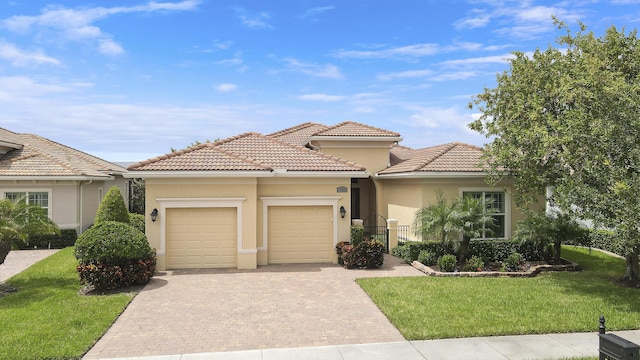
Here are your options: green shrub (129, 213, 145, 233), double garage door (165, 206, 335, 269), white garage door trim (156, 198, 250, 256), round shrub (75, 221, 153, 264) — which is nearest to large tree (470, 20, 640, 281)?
double garage door (165, 206, 335, 269)

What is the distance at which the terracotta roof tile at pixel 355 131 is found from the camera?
2166cm

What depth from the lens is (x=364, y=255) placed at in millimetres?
14875

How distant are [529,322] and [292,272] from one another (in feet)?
24.1

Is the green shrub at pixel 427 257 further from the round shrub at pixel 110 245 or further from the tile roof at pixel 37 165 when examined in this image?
the tile roof at pixel 37 165

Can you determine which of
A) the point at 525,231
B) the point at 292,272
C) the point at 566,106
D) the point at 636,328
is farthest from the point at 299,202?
the point at 636,328

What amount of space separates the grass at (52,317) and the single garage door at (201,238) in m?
3.07

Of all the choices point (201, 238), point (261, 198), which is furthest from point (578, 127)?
point (201, 238)

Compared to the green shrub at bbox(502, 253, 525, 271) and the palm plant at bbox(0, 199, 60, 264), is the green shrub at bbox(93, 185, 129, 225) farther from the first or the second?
the green shrub at bbox(502, 253, 525, 271)

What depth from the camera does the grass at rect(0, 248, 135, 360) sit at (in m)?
7.84

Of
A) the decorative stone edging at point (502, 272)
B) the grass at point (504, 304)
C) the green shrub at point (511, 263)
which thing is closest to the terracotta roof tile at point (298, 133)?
Answer: the decorative stone edging at point (502, 272)

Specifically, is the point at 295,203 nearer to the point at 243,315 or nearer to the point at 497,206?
the point at 243,315

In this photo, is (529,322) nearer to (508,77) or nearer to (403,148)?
(508,77)

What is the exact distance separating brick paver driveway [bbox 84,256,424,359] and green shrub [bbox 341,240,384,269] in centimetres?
74

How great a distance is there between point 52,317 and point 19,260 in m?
9.29
